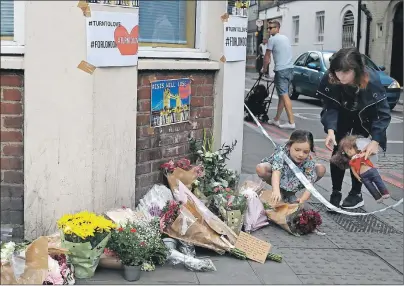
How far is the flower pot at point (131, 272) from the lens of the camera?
13.7 ft

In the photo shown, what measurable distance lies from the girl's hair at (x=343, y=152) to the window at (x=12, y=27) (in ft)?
10.4

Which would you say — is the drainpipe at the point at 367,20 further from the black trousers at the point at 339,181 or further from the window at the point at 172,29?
the window at the point at 172,29

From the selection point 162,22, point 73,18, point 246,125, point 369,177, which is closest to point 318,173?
point 369,177

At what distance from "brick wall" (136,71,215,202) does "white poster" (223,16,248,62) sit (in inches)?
10.8

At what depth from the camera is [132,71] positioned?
4.86 metres

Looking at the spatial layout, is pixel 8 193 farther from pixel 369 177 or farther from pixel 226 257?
pixel 369 177

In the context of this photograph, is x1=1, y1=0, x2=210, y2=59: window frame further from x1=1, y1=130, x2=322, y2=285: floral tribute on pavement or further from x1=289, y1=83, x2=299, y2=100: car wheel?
x1=289, y1=83, x2=299, y2=100: car wheel

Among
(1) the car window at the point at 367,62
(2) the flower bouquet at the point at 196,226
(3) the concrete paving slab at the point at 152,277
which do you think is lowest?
(3) the concrete paving slab at the point at 152,277

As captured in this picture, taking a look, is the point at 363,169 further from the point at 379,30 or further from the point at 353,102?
the point at 379,30

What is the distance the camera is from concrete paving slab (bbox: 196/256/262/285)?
14.3 feet

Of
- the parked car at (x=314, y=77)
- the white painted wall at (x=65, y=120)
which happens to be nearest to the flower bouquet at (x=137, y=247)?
the white painted wall at (x=65, y=120)

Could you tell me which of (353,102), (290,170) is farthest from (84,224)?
(353,102)

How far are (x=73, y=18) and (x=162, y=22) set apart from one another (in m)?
1.40

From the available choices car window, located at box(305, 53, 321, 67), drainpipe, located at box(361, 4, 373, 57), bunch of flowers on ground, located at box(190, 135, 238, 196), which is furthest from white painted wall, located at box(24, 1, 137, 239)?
drainpipe, located at box(361, 4, 373, 57)
